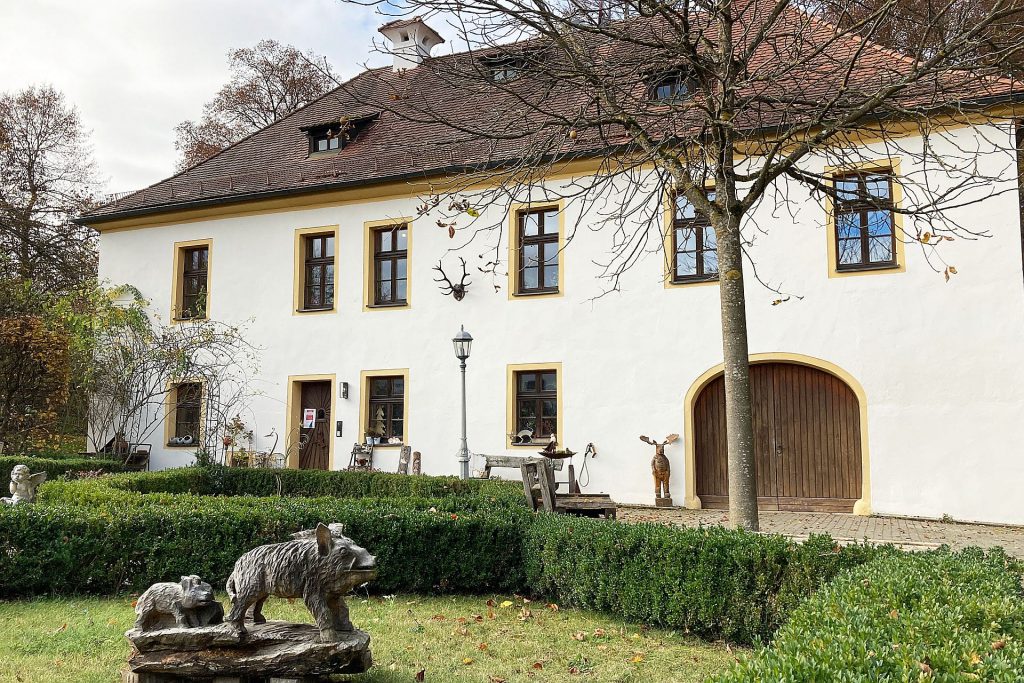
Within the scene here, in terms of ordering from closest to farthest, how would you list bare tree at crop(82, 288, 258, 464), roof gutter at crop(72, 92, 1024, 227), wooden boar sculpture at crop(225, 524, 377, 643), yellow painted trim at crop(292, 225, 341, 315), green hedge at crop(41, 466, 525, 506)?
wooden boar sculpture at crop(225, 524, 377, 643)
green hedge at crop(41, 466, 525, 506)
roof gutter at crop(72, 92, 1024, 227)
yellow painted trim at crop(292, 225, 341, 315)
bare tree at crop(82, 288, 258, 464)

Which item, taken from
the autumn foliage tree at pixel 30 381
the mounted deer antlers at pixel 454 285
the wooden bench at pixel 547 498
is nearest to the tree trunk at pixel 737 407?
the wooden bench at pixel 547 498

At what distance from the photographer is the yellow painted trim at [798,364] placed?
12125 mm

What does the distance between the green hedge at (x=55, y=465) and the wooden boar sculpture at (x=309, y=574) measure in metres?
10.4

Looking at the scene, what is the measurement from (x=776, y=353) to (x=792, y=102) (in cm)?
658

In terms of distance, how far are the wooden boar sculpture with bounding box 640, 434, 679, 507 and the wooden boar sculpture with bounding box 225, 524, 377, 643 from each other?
9508 millimetres

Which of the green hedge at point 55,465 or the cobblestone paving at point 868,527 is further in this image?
the green hedge at point 55,465

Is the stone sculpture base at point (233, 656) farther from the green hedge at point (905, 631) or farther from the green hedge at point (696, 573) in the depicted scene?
the green hedge at point (696, 573)

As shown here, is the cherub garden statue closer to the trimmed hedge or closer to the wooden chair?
the trimmed hedge

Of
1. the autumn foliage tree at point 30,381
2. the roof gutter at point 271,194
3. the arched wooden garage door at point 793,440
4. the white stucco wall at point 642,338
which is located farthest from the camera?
the autumn foliage tree at point 30,381

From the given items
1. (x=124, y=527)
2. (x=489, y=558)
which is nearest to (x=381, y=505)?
(x=489, y=558)

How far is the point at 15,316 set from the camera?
17.0 meters

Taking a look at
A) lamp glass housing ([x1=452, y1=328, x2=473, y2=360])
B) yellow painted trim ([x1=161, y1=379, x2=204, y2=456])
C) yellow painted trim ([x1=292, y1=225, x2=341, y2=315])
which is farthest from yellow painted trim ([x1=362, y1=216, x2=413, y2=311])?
yellow painted trim ([x1=161, y1=379, x2=204, y2=456])

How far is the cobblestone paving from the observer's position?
9.64 m

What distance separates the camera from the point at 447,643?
5.25m
